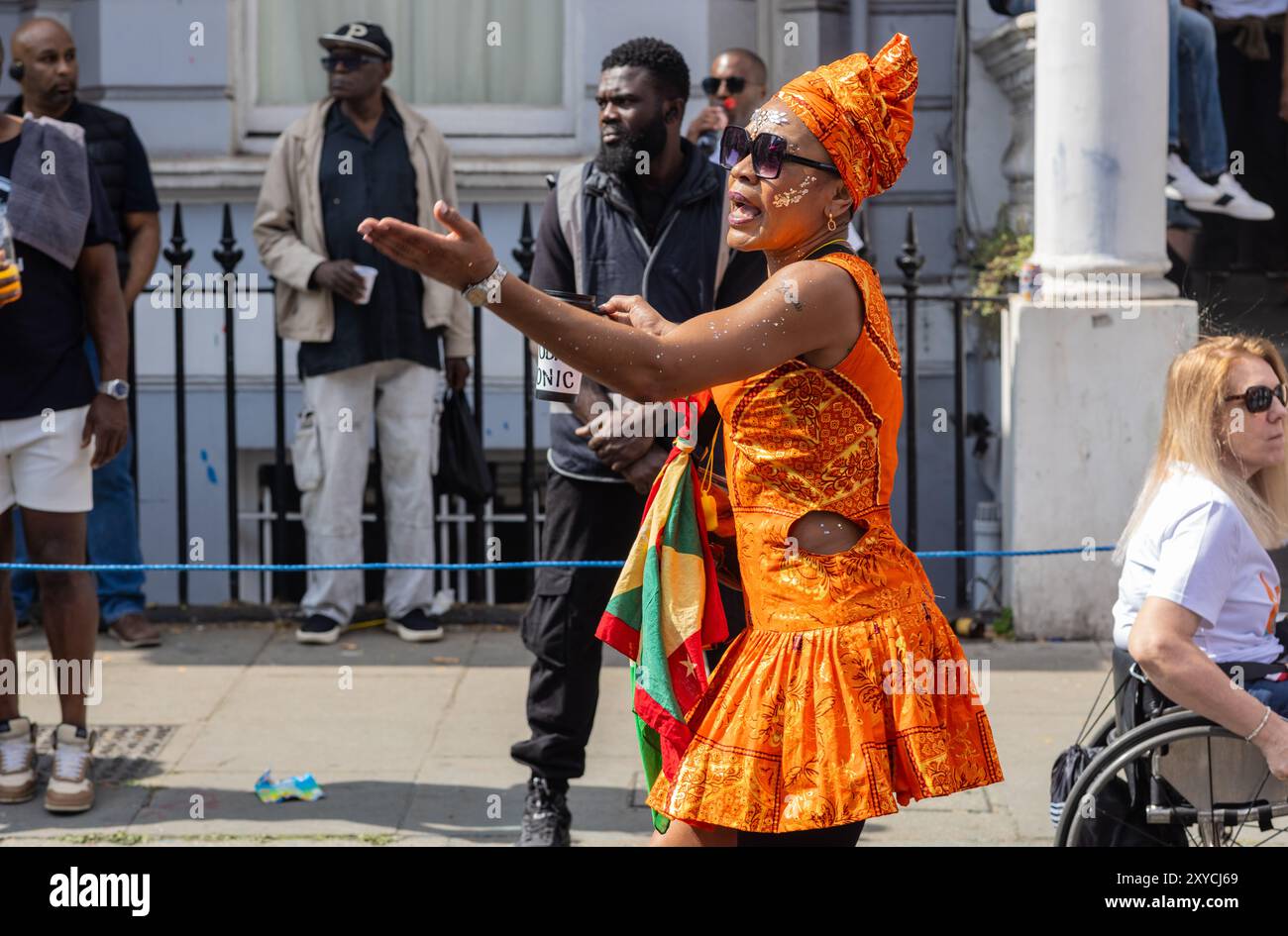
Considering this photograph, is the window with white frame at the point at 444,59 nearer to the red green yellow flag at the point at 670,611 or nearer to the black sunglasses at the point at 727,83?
the black sunglasses at the point at 727,83

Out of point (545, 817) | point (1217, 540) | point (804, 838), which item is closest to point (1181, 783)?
point (1217, 540)

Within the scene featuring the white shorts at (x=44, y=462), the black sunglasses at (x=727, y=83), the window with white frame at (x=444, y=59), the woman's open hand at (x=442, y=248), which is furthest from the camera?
the window with white frame at (x=444, y=59)

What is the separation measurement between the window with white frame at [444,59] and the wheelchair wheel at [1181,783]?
21.1ft

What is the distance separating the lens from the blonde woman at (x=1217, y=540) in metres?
4.14

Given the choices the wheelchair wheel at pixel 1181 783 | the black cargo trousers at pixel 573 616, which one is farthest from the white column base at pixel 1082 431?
the wheelchair wheel at pixel 1181 783

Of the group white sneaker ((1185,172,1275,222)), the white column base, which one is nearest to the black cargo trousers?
the white column base

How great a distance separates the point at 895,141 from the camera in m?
3.70

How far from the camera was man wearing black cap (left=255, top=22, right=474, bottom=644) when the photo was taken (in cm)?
778

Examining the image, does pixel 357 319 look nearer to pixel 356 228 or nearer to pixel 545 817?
pixel 356 228

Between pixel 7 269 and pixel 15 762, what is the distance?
1.55m

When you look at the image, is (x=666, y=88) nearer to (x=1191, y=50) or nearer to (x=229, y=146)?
(x=1191, y=50)

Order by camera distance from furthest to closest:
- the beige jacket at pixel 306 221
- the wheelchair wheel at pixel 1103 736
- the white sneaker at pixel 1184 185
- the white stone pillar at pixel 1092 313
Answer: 1. the white sneaker at pixel 1184 185
2. the beige jacket at pixel 306 221
3. the white stone pillar at pixel 1092 313
4. the wheelchair wheel at pixel 1103 736

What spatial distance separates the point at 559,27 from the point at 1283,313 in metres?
4.02

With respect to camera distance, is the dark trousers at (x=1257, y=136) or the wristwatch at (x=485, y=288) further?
the dark trousers at (x=1257, y=136)
